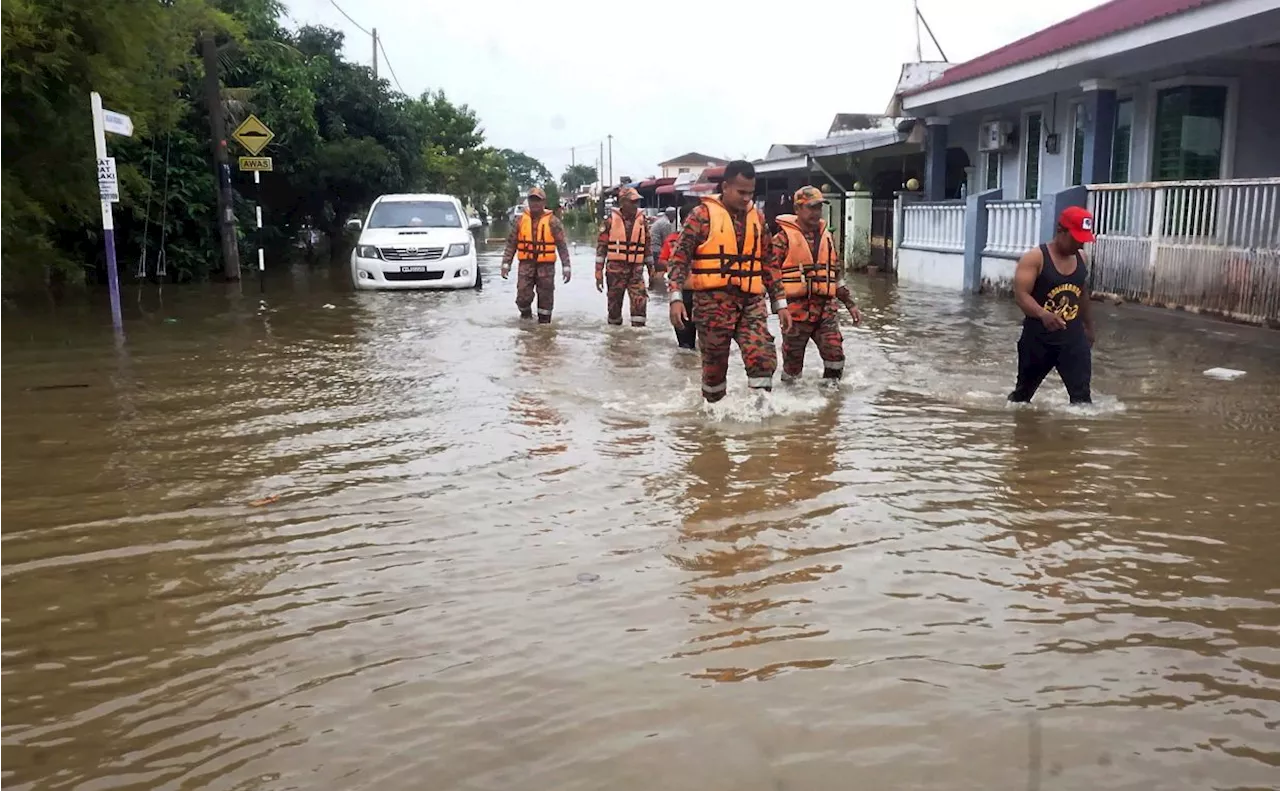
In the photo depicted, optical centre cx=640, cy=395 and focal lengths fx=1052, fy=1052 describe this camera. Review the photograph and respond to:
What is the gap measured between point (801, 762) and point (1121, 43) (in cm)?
1215

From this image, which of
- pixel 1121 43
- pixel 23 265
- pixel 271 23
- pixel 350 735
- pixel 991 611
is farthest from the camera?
pixel 271 23

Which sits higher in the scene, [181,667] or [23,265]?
[23,265]

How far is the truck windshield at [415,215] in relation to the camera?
16359 mm

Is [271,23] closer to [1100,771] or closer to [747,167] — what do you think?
[747,167]

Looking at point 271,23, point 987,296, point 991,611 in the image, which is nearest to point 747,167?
point 991,611

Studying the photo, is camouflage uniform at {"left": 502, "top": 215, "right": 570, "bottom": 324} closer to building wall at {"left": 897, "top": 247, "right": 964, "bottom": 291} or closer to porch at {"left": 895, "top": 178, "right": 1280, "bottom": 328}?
porch at {"left": 895, "top": 178, "right": 1280, "bottom": 328}

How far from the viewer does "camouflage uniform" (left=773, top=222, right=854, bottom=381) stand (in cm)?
795

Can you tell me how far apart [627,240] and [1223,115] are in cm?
840

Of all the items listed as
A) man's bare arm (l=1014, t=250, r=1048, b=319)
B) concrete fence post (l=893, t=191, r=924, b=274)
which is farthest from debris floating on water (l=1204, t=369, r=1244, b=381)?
concrete fence post (l=893, t=191, r=924, b=274)

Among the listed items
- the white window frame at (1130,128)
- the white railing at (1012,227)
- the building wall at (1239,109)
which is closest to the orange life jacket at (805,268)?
the white railing at (1012,227)

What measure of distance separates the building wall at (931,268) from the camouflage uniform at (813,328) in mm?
9489

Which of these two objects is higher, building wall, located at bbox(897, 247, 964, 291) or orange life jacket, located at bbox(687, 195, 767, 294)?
orange life jacket, located at bbox(687, 195, 767, 294)

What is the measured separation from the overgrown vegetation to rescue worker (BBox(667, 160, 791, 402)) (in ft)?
25.4

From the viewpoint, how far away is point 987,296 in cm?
1597
